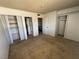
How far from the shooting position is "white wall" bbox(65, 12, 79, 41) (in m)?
3.65

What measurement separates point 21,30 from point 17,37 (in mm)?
793

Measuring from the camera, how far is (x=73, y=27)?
3865mm

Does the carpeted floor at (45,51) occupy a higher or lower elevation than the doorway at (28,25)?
lower

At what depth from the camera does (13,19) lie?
4141 mm

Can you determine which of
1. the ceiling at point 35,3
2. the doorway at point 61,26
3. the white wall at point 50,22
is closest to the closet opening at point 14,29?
the ceiling at point 35,3

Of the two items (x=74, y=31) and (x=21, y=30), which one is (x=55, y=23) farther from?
(x=21, y=30)

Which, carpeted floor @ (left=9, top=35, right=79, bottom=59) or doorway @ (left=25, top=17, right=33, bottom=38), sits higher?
doorway @ (left=25, top=17, right=33, bottom=38)

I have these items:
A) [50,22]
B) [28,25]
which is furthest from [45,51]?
[28,25]

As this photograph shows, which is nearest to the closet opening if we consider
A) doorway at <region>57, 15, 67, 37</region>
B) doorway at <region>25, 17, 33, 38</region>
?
doorway at <region>25, 17, 33, 38</region>

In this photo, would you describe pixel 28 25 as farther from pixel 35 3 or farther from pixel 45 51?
pixel 45 51

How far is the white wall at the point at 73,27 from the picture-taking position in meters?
3.65

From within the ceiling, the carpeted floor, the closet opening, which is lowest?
the carpeted floor

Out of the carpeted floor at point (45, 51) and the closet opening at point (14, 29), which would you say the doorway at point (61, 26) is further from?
the closet opening at point (14, 29)

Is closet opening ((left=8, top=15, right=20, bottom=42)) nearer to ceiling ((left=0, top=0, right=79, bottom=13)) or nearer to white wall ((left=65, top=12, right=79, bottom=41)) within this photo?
ceiling ((left=0, top=0, right=79, bottom=13))
